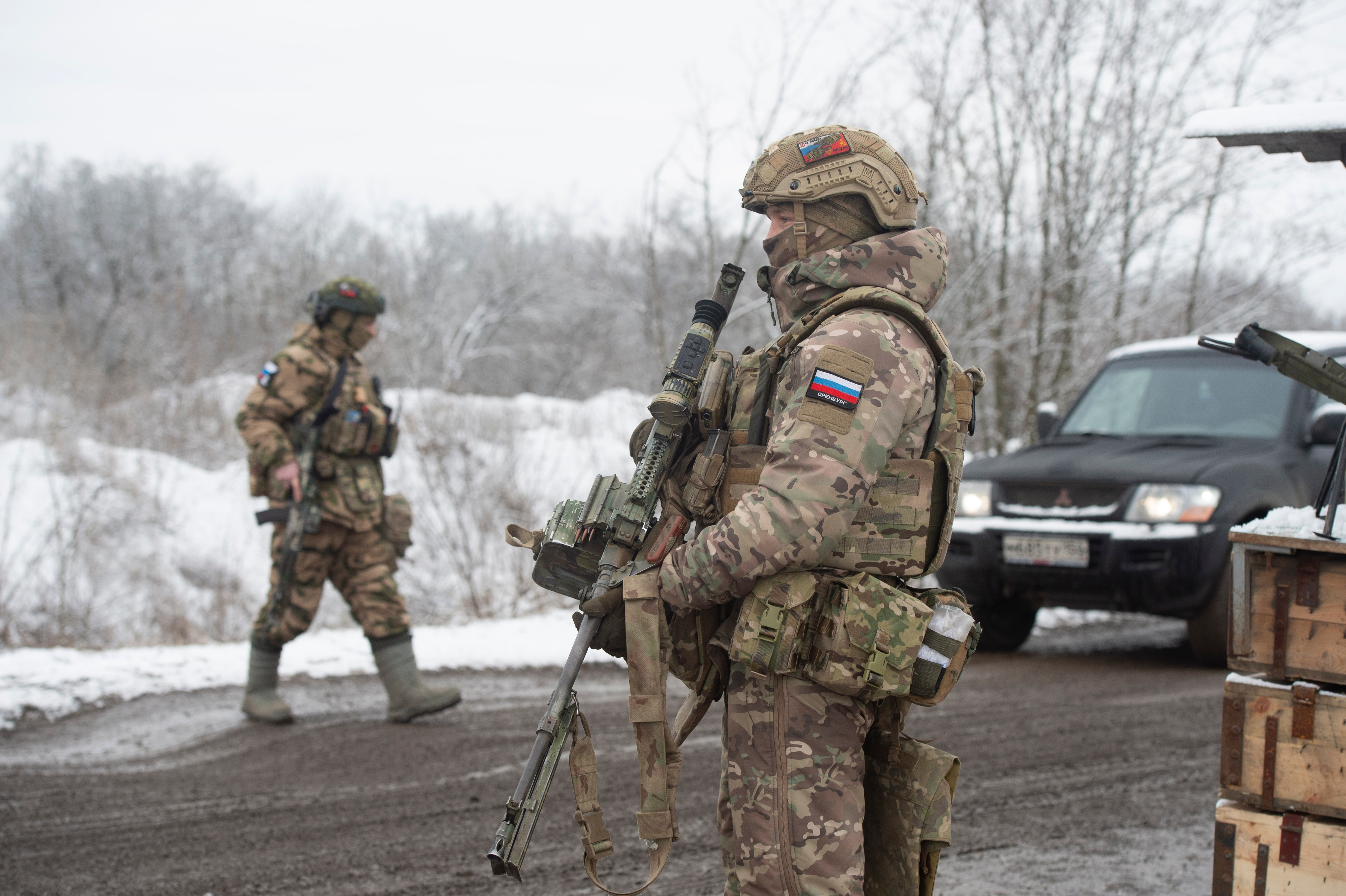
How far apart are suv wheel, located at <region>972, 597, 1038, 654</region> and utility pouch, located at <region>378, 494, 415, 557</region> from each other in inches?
158

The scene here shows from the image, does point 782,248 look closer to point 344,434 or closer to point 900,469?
point 900,469

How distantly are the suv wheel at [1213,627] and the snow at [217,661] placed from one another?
371 centimetres

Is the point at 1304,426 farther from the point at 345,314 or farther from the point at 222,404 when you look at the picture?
the point at 222,404

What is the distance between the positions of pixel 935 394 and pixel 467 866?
2406 millimetres

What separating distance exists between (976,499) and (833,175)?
4910mm

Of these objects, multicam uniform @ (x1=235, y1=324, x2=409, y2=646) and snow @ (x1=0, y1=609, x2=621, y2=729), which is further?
snow @ (x1=0, y1=609, x2=621, y2=729)

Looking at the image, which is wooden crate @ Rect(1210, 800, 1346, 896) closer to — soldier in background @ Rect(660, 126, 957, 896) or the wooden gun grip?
soldier in background @ Rect(660, 126, 957, 896)

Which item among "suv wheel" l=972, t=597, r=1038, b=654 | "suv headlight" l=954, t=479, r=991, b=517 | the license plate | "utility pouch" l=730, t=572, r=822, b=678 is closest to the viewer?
"utility pouch" l=730, t=572, r=822, b=678

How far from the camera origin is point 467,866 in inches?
144

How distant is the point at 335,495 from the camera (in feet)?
18.1

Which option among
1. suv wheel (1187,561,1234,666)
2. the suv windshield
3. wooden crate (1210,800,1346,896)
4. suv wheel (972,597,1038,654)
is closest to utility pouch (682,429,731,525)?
wooden crate (1210,800,1346,896)

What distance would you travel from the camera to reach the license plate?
6410mm

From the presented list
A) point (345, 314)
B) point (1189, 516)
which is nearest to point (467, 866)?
point (345, 314)

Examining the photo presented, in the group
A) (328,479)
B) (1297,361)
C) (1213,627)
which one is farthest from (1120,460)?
(328,479)
